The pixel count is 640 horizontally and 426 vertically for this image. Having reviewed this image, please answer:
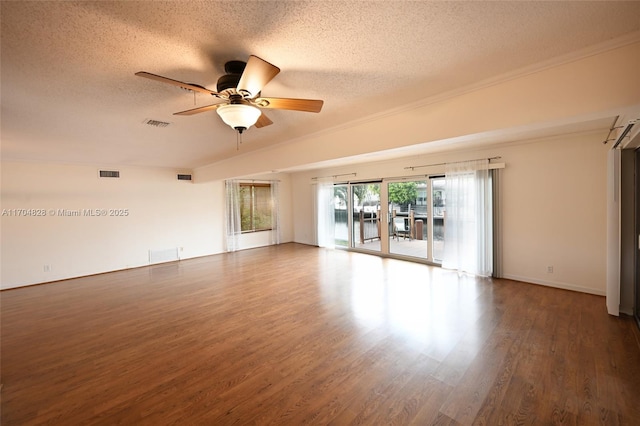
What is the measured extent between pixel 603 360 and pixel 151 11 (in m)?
4.20

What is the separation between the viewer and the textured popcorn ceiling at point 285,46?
1.30 meters

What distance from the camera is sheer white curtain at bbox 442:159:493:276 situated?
4.75m

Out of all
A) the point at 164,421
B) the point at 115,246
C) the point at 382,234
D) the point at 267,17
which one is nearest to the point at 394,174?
the point at 382,234

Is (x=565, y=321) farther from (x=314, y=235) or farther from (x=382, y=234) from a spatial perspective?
(x=314, y=235)

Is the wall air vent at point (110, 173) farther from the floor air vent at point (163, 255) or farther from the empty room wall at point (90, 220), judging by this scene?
the floor air vent at point (163, 255)

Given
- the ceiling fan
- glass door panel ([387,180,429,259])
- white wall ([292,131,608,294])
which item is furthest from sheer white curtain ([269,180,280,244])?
the ceiling fan

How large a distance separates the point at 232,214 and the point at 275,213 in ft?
4.76

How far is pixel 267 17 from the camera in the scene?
134cm

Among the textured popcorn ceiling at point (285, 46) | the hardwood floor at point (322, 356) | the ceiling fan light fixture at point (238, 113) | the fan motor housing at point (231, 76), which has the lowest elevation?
the hardwood floor at point (322, 356)

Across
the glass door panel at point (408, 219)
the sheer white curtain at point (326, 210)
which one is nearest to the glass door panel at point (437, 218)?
the glass door panel at point (408, 219)

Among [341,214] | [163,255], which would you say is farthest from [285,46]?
[163,255]

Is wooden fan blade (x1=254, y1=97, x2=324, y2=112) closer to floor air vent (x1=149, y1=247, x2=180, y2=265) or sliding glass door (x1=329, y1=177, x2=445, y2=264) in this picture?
sliding glass door (x1=329, y1=177, x2=445, y2=264)

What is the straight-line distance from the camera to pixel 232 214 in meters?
7.85

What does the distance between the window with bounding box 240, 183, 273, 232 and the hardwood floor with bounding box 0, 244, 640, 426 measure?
385 cm
